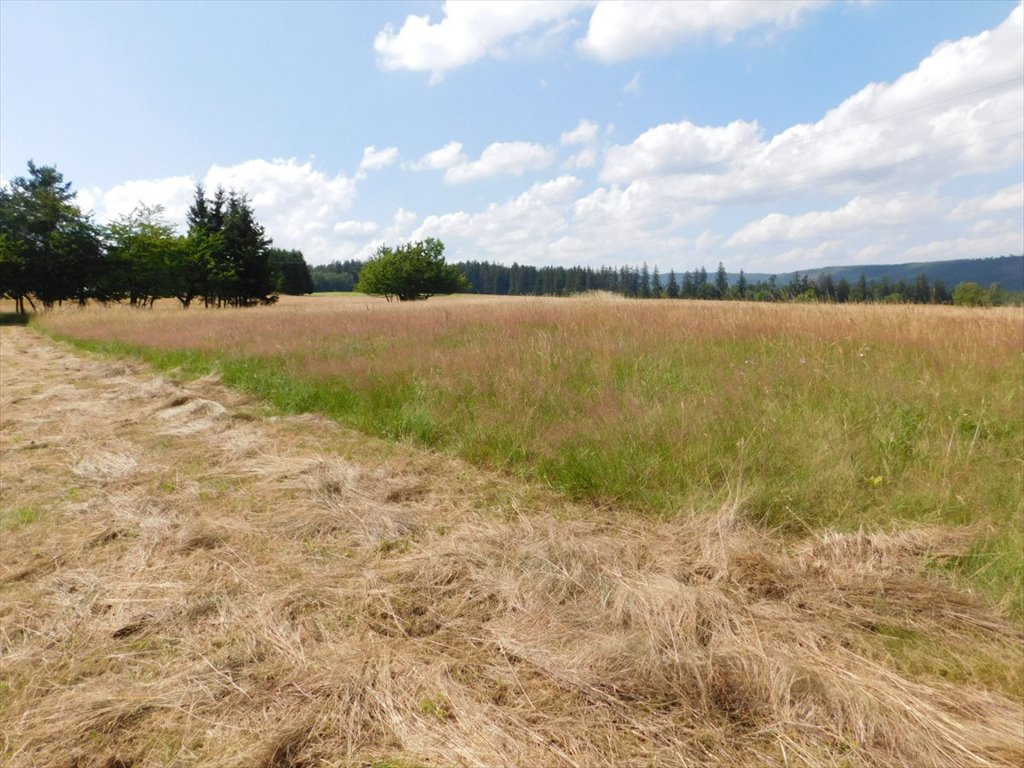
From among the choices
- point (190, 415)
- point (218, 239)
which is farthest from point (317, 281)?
point (190, 415)

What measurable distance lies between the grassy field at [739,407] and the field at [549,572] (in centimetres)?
3

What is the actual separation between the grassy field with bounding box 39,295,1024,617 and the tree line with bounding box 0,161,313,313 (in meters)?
33.4

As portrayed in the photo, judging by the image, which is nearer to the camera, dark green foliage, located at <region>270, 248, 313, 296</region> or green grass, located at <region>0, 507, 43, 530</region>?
green grass, located at <region>0, 507, 43, 530</region>

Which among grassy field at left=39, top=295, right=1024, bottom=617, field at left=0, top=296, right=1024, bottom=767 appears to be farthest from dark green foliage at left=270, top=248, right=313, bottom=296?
field at left=0, top=296, right=1024, bottom=767

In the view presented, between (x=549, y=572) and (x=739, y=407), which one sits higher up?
(x=739, y=407)

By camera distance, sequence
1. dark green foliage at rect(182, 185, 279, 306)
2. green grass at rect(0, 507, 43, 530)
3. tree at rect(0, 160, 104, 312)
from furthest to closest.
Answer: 1. dark green foliage at rect(182, 185, 279, 306)
2. tree at rect(0, 160, 104, 312)
3. green grass at rect(0, 507, 43, 530)

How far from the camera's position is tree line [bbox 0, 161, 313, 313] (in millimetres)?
33344

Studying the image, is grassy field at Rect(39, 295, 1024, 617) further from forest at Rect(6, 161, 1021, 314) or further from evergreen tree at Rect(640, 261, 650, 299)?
evergreen tree at Rect(640, 261, 650, 299)

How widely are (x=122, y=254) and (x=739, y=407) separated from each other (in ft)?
143

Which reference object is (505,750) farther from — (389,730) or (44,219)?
(44,219)

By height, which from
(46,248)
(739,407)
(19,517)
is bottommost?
(19,517)

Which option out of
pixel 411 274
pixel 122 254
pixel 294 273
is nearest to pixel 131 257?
pixel 122 254

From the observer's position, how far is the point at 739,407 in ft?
15.8

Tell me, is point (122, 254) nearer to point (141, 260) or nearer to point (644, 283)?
point (141, 260)
